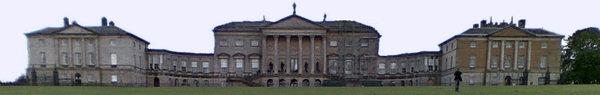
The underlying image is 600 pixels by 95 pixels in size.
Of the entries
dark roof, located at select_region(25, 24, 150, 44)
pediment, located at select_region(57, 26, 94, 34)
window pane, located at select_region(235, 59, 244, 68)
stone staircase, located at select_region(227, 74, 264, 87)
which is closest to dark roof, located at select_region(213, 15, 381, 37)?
window pane, located at select_region(235, 59, 244, 68)

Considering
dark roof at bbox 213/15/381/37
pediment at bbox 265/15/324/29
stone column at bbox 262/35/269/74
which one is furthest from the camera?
dark roof at bbox 213/15/381/37

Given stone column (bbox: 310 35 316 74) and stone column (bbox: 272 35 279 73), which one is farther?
stone column (bbox: 310 35 316 74)

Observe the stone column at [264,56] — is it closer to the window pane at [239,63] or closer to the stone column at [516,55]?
the window pane at [239,63]

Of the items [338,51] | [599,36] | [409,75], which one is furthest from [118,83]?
[599,36]

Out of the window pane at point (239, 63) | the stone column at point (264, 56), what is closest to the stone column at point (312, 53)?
the stone column at point (264, 56)

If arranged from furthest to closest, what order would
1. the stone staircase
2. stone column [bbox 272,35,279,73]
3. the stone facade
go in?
stone column [bbox 272,35,279,73] < the stone staircase < the stone facade

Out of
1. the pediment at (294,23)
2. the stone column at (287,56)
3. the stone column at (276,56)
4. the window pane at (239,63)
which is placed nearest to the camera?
the pediment at (294,23)

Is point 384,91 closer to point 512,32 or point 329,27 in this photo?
point 512,32

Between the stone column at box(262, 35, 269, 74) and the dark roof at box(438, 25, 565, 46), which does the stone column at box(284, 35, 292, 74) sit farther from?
the dark roof at box(438, 25, 565, 46)

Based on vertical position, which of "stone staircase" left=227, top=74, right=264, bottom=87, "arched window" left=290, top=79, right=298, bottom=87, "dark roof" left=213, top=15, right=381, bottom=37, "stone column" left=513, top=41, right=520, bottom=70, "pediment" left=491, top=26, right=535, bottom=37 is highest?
"dark roof" left=213, top=15, right=381, bottom=37

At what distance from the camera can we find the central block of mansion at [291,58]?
5078 cm

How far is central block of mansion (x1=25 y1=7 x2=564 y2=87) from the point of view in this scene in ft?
167

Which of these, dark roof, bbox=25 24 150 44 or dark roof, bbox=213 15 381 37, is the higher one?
dark roof, bbox=213 15 381 37

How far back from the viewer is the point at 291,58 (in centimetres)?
6053
